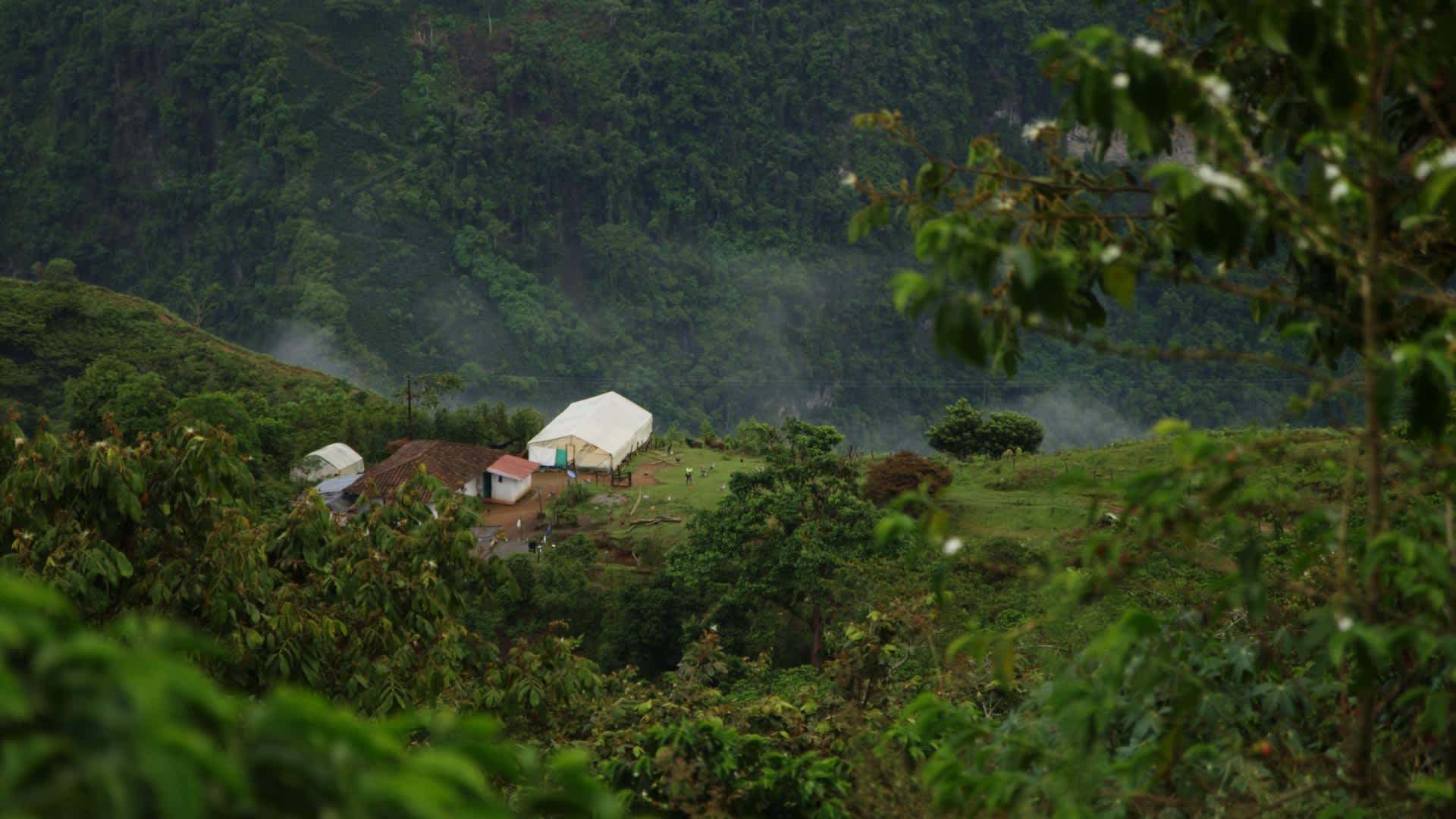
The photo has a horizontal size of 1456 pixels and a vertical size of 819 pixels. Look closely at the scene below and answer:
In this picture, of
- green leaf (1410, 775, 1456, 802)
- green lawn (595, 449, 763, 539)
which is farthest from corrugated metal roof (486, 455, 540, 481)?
green leaf (1410, 775, 1456, 802)

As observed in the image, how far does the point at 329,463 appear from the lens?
30172 mm

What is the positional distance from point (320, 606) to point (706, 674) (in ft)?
6.90

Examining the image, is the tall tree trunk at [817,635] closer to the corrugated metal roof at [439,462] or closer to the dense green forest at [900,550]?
the dense green forest at [900,550]

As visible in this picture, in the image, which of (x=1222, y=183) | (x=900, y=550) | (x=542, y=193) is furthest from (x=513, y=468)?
(x=542, y=193)

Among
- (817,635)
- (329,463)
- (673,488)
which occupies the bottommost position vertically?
(329,463)

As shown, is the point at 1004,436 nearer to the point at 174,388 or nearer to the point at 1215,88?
the point at 174,388

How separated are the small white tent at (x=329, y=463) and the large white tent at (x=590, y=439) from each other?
4204mm

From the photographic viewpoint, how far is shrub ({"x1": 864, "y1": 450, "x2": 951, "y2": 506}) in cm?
2389

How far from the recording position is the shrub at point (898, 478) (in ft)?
78.4

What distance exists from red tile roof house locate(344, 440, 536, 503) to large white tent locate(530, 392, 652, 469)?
142 cm

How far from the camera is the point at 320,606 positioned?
20.7ft

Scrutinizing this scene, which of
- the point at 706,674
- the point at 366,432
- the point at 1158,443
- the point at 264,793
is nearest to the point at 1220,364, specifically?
the point at 1158,443

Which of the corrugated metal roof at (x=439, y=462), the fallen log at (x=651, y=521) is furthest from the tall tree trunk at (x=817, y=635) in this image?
the corrugated metal roof at (x=439, y=462)

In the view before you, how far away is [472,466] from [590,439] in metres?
3.41
